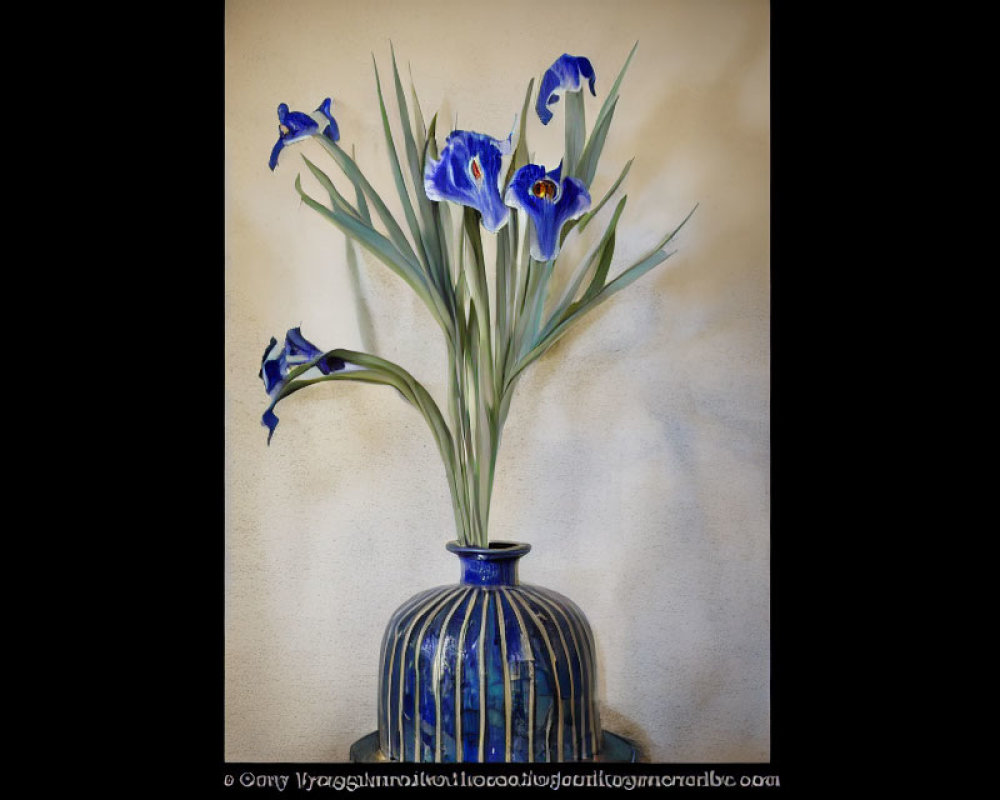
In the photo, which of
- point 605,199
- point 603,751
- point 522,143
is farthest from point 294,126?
point 603,751

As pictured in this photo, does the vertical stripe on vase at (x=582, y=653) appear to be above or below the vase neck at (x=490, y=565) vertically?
below

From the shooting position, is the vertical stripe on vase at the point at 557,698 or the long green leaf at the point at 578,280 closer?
the vertical stripe on vase at the point at 557,698

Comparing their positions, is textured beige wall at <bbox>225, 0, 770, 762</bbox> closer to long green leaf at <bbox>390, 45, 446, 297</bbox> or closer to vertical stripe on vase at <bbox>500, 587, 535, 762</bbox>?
long green leaf at <bbox>390, 45, 446, 297</bbox>

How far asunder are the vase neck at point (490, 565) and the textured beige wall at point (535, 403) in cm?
20

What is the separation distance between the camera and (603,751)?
3.42ft

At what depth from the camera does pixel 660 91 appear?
4.06 feet

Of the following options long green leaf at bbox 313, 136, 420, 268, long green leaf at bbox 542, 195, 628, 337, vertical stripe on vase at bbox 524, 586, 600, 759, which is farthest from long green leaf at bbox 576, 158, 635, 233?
vertical stripe on vase at bbox 524, 586, 600, 759

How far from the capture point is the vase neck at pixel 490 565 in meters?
1.01

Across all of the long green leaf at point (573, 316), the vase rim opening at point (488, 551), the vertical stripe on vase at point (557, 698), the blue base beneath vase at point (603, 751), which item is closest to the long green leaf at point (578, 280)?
the long green leaf at point (573, 316)

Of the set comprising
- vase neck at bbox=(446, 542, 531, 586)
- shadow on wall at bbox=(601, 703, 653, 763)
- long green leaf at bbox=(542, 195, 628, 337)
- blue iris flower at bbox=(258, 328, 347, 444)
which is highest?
long green leaf at bbox=(542, 195, 628, 337)

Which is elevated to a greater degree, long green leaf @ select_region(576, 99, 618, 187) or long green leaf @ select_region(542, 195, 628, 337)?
long green leaf @ select_region(576, 99, 618, 187)

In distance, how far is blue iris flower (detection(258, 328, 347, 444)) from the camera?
1.04m

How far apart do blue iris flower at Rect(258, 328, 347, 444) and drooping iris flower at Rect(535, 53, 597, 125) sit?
44 cm

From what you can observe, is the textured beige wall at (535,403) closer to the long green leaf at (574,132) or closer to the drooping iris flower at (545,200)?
the long green leaf at (574,132)
